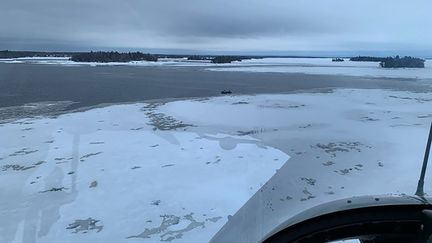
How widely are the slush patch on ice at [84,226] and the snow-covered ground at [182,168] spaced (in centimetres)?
2

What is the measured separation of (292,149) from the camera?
28.8ft

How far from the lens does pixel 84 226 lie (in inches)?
188

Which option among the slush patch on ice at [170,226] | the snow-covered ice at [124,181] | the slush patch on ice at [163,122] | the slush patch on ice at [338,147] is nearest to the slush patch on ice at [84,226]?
the snow-covered ice at [124,181]

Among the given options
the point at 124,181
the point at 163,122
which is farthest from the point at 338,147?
the point at 163,122

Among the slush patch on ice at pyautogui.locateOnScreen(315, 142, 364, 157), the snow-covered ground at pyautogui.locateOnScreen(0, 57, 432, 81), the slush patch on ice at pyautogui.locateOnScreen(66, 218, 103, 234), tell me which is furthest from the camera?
the snow-covered ground at pyautogui.locateOnScreen(0, 57, 432, 81)

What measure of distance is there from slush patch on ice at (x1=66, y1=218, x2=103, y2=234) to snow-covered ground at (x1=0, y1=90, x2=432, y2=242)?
21 mm

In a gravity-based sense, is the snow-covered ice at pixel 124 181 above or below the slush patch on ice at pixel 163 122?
above

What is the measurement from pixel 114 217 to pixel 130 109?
32.5ft

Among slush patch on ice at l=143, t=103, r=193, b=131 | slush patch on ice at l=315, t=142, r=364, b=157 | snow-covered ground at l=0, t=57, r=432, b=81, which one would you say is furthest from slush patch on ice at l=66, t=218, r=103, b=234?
snow-covered ground at l=0, t=57, r=432, b=81

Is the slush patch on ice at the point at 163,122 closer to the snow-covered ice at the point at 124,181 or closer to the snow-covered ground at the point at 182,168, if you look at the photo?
the snow-covered ground at the point at 182,168

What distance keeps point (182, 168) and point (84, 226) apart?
2599mm

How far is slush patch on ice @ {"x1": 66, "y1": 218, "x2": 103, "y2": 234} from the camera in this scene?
184 inches

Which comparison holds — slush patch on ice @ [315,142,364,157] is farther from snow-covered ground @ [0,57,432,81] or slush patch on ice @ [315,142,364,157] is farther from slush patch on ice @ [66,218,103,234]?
snow-covered ground @ [0,57,432,81]

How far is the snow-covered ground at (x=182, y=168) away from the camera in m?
4.93
